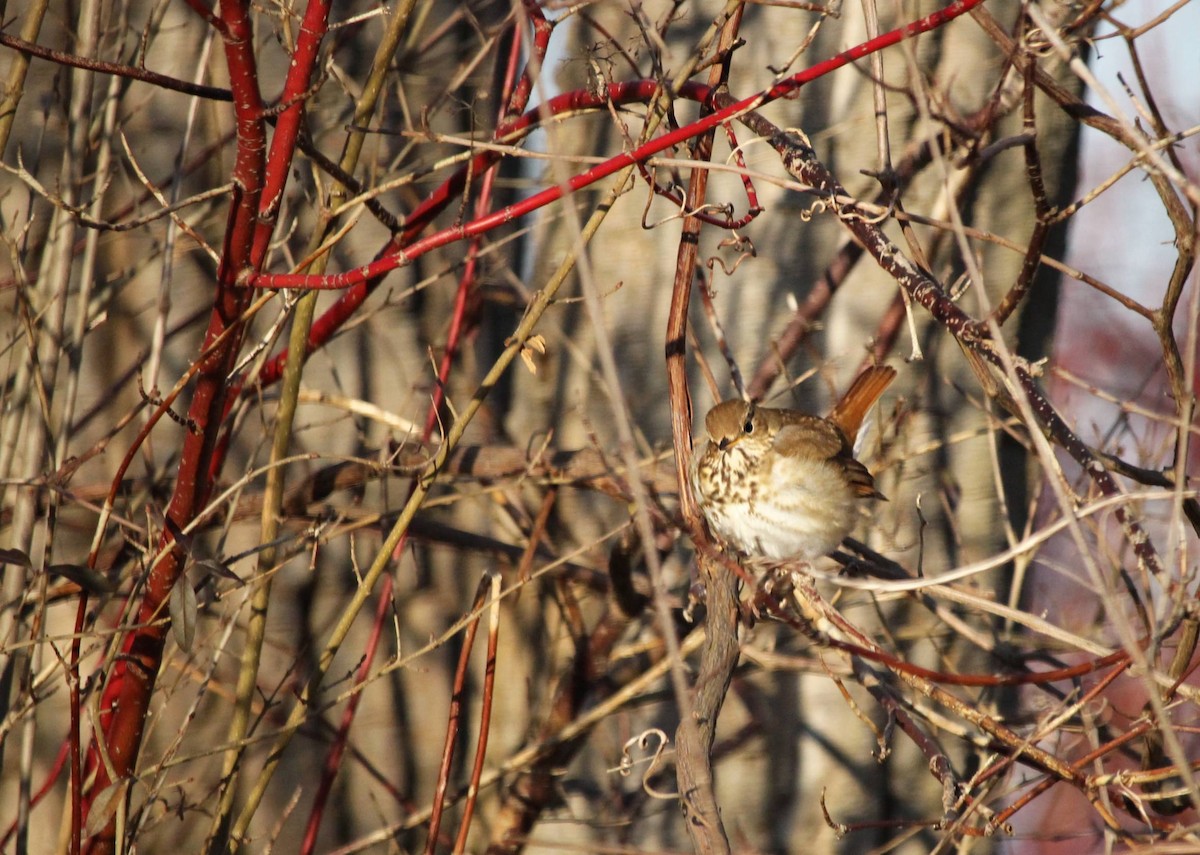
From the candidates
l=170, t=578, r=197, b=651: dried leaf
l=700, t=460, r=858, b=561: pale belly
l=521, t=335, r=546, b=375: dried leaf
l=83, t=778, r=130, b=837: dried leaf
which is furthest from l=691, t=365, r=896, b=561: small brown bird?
l=83, t=778, r=130, b=837: dried leaf

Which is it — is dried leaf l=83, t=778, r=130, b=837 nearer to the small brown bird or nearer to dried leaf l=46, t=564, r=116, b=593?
dried leaf l=46, t=564, r=116, b=593

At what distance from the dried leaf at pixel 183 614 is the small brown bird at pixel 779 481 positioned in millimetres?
1288

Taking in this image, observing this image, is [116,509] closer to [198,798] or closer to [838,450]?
[198,798]

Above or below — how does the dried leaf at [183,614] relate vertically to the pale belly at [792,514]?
above

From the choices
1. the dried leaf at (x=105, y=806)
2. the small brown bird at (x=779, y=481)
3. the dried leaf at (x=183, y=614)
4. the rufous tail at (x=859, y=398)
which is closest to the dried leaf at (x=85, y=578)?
the dried leaf at (x=183, y=614)

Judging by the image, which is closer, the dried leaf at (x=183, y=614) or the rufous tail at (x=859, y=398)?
the dried leaf at (x=183, y=614)

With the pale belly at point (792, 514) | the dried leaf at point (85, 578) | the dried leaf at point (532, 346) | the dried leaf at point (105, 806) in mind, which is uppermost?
the dried leaf at point (532, 346)

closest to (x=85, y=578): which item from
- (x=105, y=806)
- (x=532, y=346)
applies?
(x=105, y=806)

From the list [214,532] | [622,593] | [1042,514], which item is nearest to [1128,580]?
[622,593]

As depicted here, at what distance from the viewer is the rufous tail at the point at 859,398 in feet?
9.28

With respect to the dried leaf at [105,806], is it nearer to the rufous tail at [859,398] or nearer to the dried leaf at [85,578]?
the dried leaf at [85,578]

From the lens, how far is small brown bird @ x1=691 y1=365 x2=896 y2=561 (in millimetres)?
2672

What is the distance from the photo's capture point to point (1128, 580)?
236 cm

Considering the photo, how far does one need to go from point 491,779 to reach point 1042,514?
2307mm
